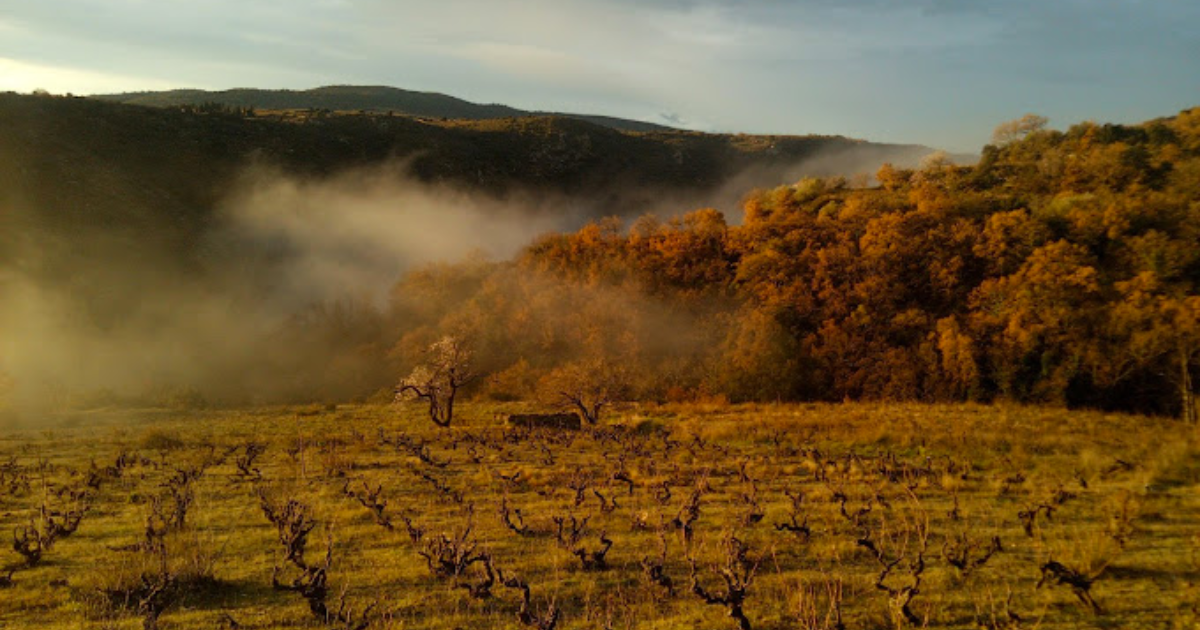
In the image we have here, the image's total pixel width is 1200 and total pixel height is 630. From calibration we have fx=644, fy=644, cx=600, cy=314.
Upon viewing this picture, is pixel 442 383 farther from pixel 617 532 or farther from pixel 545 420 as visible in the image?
pixel 617 532

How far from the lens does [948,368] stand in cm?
4078

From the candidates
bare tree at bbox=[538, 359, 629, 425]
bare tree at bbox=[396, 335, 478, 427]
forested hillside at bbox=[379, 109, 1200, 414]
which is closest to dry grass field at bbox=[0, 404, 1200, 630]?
bare tree at bbox=[396, 335, 478, 427]

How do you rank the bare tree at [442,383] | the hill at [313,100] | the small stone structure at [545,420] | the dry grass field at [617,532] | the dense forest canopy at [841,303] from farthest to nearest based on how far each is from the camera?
the hill at [313,100] → the dense forest canopy at [841,303] → the bare tree at [442,383] → the small stone structure at [545,420] → the dry grass field at [617,532]

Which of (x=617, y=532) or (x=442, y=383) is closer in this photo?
(x=617, y=532)

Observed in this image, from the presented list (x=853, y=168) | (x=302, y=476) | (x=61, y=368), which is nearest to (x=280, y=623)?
(x=302, y=476)

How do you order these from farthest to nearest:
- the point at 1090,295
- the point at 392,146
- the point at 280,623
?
the point at 392,146 → the point at 1090,295 → the point at 280,623

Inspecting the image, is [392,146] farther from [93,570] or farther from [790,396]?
[93,570]

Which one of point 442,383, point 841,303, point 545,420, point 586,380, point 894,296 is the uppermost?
point 894,296

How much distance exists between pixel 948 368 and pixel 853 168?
12508cm

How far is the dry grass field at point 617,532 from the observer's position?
27.9 feet

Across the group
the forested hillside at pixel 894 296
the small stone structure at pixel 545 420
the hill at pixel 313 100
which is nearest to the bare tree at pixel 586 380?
the forested hillside at pixel 894 296

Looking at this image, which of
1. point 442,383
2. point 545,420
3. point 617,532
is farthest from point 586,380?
point 617,532

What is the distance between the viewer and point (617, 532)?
12.7 metres

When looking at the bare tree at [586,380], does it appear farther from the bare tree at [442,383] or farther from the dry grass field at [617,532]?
the dry grass field at [617,532]
